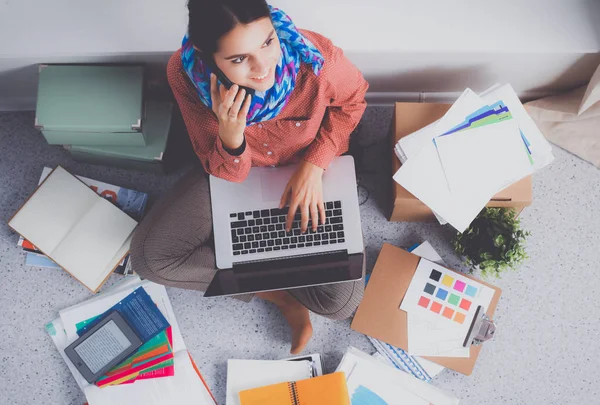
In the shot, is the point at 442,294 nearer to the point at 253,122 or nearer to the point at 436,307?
the point at 436,307

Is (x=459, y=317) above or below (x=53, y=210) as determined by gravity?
below

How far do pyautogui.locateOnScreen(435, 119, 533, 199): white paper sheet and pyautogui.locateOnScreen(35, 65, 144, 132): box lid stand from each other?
75 cm

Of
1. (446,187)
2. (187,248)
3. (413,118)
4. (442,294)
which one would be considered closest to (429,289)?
(442,294)

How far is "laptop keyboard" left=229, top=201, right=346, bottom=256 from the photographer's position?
1.18 m

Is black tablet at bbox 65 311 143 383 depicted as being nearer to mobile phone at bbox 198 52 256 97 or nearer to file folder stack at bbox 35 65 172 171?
file folder stack at bbox 35 65 172 171

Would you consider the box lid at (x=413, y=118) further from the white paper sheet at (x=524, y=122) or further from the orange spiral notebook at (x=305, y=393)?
the orange spiral notebook at (x=305, y=393)

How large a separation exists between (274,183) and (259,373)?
0.57m

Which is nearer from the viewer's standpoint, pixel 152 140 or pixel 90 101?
pixel 90 101

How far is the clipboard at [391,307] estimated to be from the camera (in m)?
1.37

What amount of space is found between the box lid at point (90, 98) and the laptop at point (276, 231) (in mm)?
293

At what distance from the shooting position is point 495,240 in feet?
4.14

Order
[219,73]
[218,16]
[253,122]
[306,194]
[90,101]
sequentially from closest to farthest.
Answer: [218,16] → [219,73] → [253,122] → [306,194] → [90,101]

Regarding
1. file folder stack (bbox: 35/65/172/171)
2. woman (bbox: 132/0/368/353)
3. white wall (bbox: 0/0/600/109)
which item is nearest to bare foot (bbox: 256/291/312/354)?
woman (bbox: 132/0/368/353)

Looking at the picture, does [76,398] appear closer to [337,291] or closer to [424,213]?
[337,291]
